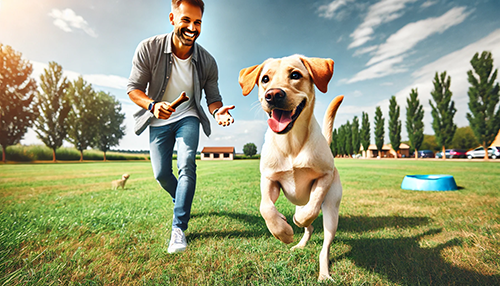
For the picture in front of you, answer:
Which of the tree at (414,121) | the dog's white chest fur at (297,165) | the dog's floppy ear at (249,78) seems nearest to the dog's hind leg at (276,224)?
the dog's white chest fur at (297,165)

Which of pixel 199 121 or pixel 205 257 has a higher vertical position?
pixel 199 121

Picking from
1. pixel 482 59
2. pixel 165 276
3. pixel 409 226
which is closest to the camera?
pixel 165 276

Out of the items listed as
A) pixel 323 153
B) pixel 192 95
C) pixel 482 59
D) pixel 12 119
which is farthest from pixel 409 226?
pixel 482 59

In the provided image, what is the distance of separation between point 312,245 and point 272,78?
1.88 m

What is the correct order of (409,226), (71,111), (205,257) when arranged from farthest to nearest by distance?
(71,111), (409,226), (205,257)

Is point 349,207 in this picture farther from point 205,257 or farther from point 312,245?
point 205,257

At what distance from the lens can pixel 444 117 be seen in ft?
95.9

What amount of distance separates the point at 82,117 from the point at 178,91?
33.4 m

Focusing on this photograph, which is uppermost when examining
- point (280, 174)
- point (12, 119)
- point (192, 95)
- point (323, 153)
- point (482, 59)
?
point (482, 59)

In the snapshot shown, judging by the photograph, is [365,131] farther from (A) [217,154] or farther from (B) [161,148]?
(B) [161,148]

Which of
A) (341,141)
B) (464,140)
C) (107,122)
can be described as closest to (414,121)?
(341,141)

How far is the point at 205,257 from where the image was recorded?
81.8 inches

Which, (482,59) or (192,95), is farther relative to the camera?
(482,59)

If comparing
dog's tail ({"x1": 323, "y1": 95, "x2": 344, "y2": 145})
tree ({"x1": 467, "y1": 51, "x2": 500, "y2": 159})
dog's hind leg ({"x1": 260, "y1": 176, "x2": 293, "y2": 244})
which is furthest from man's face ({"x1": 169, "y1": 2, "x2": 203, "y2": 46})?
tree ({"x1": 467, "y1": 51, "x2": 500, "y2": 159})
